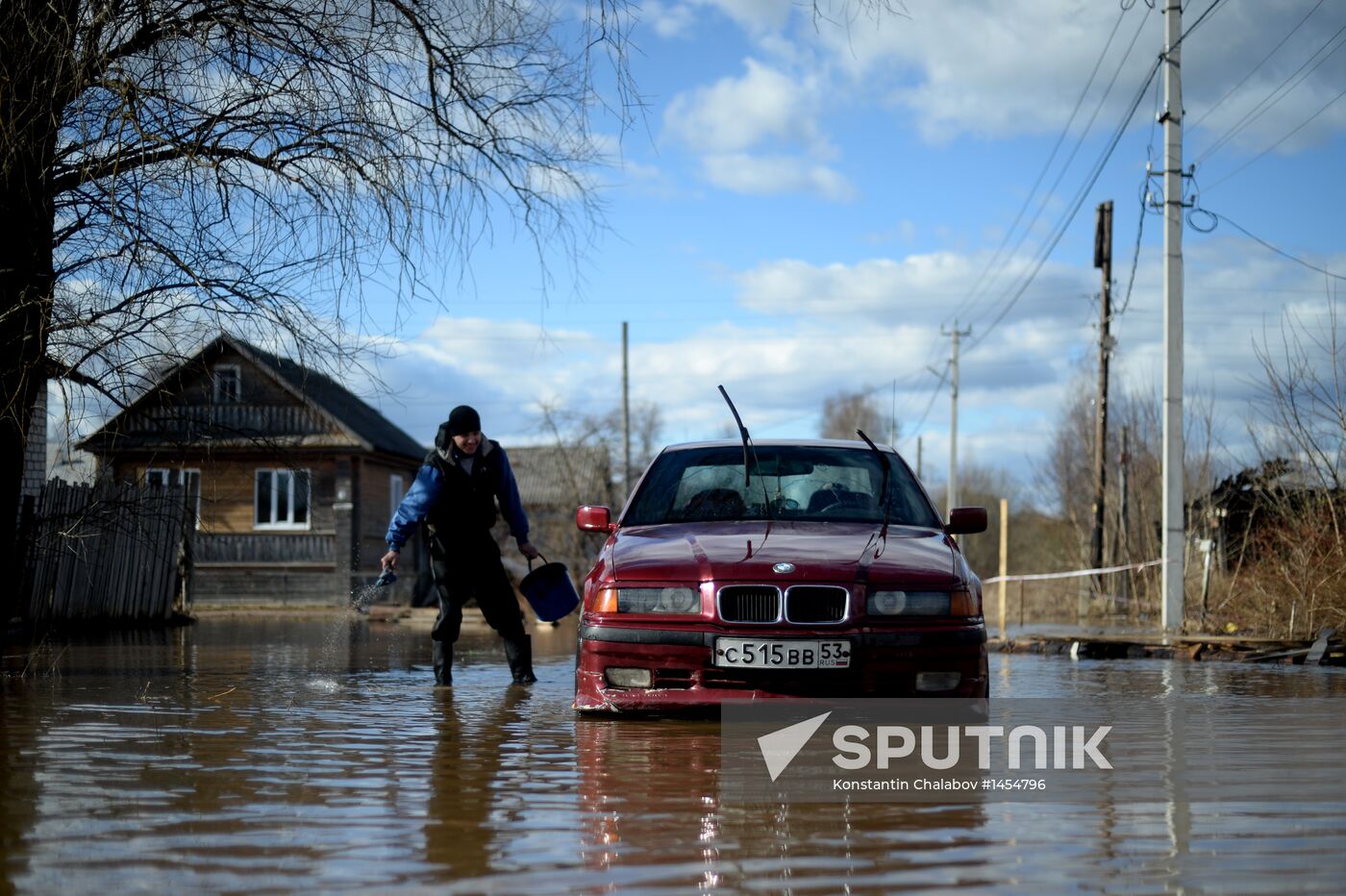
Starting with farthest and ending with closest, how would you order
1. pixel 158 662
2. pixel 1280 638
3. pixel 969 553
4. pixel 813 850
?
pixel 969 553, pixel 1280 638, pixel 158 662, pixel 813 850

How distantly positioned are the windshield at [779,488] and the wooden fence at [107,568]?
5763mm

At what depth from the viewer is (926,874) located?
386 cm

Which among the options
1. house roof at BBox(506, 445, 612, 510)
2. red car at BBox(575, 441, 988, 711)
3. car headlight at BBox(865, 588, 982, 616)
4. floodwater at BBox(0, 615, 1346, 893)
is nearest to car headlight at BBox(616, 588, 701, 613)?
red car at BBox(575, 441, 988, 711)

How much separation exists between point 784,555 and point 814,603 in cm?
29

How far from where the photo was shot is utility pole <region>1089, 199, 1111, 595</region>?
30.3m

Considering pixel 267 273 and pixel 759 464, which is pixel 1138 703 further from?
pixel 267 273

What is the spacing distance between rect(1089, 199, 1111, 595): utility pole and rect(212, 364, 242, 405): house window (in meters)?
22.3

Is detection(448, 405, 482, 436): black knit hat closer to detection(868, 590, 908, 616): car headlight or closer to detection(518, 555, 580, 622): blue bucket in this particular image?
detection(518, 555, 580, 622): blue bucket

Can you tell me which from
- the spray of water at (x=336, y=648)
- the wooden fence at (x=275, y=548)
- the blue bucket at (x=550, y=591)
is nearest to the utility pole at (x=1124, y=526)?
the spray of water at (x=336, y=648)

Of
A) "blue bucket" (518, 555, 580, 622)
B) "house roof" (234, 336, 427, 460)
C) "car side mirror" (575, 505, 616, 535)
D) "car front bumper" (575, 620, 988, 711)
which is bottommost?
"car front bumper" (575, 620, 988, 711)

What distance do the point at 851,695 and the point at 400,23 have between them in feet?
17.6

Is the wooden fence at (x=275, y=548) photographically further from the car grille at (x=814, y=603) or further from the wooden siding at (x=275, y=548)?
the car grille at (x=814, y=603)

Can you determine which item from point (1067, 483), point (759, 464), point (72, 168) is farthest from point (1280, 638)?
point (1067, 483)

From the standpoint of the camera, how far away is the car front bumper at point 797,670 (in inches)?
271
